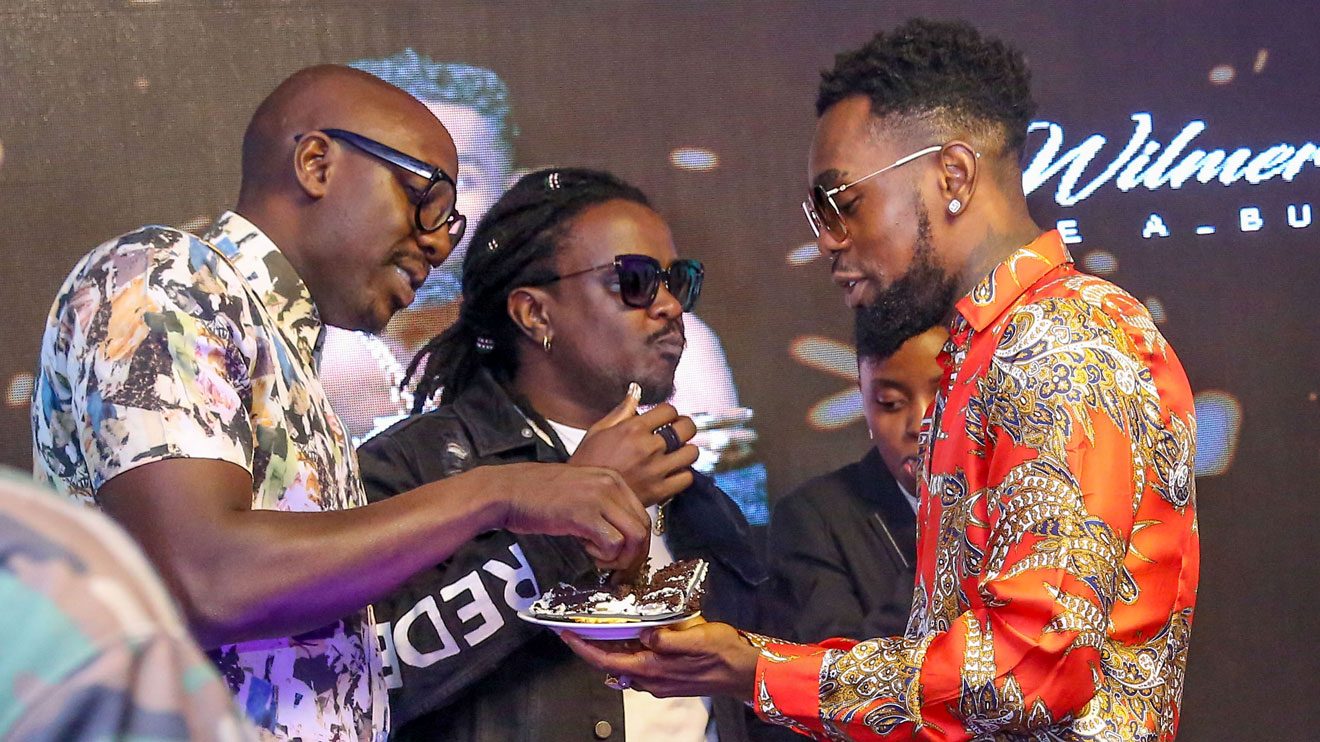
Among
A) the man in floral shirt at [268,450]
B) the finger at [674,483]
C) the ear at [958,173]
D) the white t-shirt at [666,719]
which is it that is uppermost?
the ear at [958,173]

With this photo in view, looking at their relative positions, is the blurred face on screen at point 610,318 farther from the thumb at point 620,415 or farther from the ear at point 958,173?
the ear at point 958,173

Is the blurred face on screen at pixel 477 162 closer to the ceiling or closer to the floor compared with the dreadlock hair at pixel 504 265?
closer to the ceiling

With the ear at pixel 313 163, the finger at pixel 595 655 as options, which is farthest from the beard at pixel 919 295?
the ear at pixel 313 163

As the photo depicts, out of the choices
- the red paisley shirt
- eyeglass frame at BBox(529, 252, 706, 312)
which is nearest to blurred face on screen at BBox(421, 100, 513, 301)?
eyeglass frame at BBox(529, 252, 706, 312)

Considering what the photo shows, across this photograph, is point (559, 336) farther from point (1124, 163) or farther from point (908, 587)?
point (1124, 163)

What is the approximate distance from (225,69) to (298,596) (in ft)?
7.26

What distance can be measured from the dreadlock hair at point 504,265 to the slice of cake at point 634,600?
1157mm

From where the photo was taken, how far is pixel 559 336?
346 centimetres

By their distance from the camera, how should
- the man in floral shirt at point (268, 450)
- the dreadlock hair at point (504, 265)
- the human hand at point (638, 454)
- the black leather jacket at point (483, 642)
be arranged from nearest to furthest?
1. the man in floral shirt at point (268, 450)
2. the human hand at point (638, 454)
3. the black leather jacket at point (483, 642)
4. the dreadlock hair at point (504, 265)

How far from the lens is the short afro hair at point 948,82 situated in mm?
2443

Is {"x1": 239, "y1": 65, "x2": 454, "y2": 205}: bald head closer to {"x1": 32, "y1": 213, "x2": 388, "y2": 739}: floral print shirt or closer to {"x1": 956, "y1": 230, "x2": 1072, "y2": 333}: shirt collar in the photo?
{"x1": 32, "y1": 213, "x2": 388, "y2": 739}: floral print shirt

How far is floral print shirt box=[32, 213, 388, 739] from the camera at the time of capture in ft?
5.44

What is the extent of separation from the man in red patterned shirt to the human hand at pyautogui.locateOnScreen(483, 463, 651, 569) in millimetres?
274

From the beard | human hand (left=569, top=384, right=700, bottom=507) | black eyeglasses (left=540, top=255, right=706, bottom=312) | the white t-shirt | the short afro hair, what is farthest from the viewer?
black eyeglasses (left=540, top=255, right=706, bottom=312)
